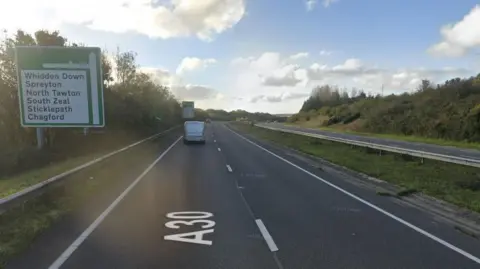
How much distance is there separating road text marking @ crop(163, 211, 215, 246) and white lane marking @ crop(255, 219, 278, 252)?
2.94 ft

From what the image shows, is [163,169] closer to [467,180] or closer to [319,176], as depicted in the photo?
[319,176]

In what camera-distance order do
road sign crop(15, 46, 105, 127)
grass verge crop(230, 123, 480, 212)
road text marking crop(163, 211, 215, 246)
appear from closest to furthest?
road text marking crop(163, 211, 215, 246), grass verge crop(230, 123, 480, 212), road sign crop(15, 46, 105, 127)

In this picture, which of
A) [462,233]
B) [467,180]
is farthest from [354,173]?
[462,233]

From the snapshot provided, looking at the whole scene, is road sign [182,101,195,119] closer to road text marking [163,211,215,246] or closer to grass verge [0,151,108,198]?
grass verge [0,151,108,198]

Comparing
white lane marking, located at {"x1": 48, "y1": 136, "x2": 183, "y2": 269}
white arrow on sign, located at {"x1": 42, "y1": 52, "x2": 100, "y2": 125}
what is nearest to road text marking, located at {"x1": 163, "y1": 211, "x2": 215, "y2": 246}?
white lane marking, located at {"x1": 48, "y1": 136, "x2": 183, "y2": 269}

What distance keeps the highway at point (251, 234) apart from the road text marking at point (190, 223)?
2 centimetres

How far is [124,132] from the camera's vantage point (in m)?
38.4

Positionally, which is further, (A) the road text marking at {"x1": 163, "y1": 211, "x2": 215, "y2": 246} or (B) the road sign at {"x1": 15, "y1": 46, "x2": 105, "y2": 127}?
(B) the road sign at {"x1": 15, "y1": 46, "x2": 105, "y2": 127}

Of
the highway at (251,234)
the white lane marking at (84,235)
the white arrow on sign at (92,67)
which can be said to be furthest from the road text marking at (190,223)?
the white arrow on sign at (92,67)

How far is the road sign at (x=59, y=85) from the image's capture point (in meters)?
15.5

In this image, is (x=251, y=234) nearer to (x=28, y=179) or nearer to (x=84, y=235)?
(x=84, y=235)

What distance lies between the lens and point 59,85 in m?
15.8

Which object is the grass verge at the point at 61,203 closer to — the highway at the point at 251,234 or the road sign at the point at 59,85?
the highway at the point at 251,234

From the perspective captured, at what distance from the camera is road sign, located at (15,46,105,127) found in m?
15.5
